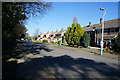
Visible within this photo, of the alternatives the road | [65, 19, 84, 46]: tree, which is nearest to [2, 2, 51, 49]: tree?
the road

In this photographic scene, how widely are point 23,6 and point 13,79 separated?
10.5 metres

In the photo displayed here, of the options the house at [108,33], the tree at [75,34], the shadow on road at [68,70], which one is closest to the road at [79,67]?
the shadow on road at [68,70]

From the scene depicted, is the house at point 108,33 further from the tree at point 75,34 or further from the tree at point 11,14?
the tree at point 11,14

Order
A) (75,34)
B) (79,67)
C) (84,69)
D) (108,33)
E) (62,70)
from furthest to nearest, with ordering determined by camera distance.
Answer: (108,33) → (75,34) → (79,67) → (84,69) → (62,70)

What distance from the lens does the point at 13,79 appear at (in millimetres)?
5426

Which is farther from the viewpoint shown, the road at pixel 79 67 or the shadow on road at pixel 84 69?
the shadow on road at pixel 84 69

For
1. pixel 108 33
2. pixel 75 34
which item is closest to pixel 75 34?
pixel 75 34

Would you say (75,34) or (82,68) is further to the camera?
(75,34)

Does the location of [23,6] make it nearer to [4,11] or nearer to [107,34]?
[4,11]

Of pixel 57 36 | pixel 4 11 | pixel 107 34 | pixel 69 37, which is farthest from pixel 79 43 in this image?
pixel 57 36

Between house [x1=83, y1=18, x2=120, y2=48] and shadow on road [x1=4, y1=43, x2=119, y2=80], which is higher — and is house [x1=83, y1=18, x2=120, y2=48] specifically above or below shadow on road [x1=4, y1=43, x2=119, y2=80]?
above

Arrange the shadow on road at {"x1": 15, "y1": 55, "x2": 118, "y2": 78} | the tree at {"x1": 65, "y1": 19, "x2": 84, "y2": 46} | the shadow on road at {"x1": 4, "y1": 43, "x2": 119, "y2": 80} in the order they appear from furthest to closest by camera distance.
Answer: the tree at {"x1": 65, "y1": 19, "x2": 84, "y2": 46}
the shadow on road at {"x1": 15, "y1": 55, "x2": 118, "y2": 78}
the shadow on road at {"x1": 4, "y1": 43, "x2": 119, "y2": 80}

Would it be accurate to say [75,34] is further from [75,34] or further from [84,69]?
[84,69]

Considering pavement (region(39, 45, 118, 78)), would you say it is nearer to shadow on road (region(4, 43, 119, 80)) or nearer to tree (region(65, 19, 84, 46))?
shadow on road (region(4, 43, 119, 80))
